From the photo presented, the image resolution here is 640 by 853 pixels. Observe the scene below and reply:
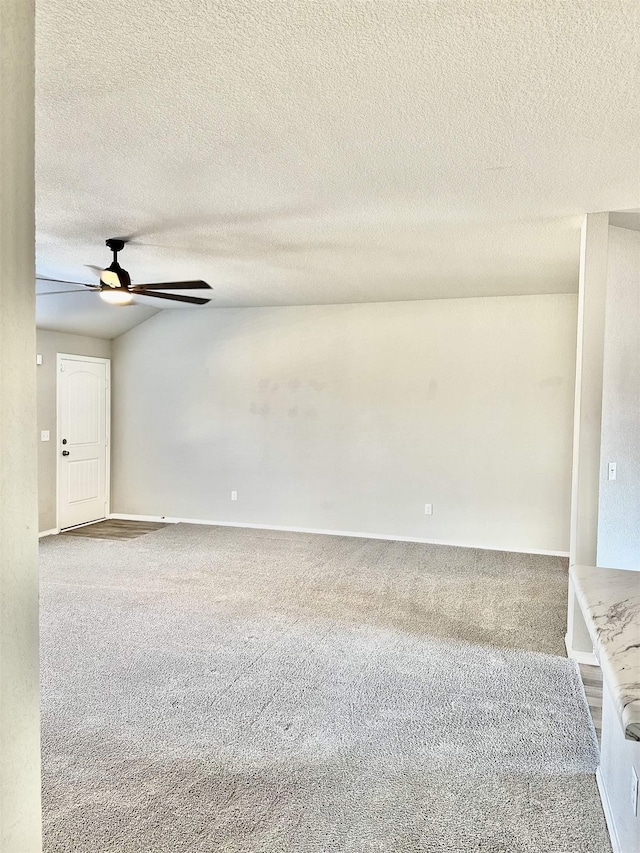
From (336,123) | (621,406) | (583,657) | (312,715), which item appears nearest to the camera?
(336,123)

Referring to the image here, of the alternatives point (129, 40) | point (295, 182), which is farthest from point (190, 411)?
point (129, 40)

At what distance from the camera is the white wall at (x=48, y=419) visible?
254 inches

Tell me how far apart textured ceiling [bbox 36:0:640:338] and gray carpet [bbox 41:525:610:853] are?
262cm

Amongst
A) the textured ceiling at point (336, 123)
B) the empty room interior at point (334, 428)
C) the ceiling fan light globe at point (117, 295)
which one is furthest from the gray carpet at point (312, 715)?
the textured ceiling at point (336, 123)

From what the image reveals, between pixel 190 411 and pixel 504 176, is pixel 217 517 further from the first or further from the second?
pixel 504 176

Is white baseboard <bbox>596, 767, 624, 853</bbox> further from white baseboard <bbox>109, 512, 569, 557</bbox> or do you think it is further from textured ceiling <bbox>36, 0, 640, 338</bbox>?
white baseboard <bbox>109, 512, 569, 557</bbox>

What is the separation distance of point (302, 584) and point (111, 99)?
380 centimetres

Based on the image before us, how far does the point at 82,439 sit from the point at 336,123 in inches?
230

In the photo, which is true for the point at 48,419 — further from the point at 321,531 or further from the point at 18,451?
the point at 18,451

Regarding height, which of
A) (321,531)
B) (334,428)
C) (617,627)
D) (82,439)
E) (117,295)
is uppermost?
(117,295)

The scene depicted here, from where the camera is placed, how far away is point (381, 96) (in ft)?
6.63

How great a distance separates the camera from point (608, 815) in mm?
2070

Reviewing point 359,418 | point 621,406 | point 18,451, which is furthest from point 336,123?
point 359,418

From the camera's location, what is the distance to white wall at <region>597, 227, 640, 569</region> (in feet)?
11.7
